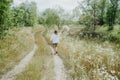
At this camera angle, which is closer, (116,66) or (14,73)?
(116,66)

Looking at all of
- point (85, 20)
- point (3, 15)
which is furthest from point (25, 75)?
point (85, 20)

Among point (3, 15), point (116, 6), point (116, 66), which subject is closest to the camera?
point (116, 66)

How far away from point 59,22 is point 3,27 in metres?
50.9

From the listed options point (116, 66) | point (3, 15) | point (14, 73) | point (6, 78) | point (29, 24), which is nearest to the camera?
point (116, 66)

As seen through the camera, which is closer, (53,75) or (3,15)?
(53,75)

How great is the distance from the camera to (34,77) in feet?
40.1

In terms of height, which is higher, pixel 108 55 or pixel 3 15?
pixel 3 15

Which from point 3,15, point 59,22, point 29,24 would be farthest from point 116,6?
point 3,15

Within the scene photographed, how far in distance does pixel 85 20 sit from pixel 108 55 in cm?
5101

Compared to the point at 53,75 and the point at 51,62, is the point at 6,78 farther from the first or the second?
the point at 51,62

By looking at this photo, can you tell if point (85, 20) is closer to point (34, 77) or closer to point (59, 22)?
point (59, 22)

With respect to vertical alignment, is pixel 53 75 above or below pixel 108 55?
below

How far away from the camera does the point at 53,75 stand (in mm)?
12828

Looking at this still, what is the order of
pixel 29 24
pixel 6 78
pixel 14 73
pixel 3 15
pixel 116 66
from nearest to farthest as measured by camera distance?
pixel 116 66
pixel 6 78
pixel 14 73
pixel 3 15
pixel 29 24
